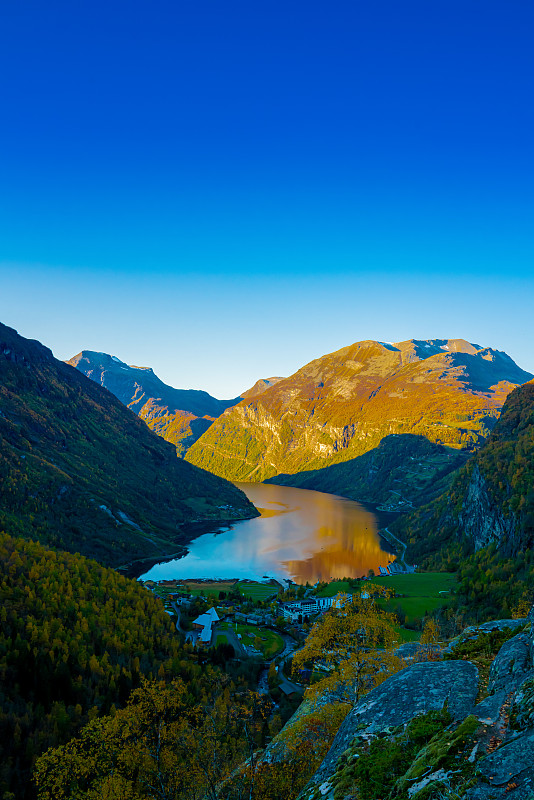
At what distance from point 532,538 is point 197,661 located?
5979cm

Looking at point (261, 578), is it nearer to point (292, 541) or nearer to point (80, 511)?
point (292, 541)

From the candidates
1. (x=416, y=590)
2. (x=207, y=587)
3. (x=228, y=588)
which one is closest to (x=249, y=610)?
(x=228, y=588)

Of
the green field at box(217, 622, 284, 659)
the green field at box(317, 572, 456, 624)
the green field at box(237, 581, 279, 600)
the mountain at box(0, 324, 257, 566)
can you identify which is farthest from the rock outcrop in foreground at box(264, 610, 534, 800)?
the mountain at box(0, 324, 257, 566)

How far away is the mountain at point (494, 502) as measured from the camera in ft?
276

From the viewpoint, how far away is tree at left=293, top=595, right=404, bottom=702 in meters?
20.4

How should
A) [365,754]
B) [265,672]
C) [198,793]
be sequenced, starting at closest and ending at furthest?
1. [365,754]
2. [198,793]
3. [265,672]

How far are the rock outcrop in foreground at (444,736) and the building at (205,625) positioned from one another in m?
72.6

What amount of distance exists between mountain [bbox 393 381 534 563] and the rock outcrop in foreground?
78.3 metres

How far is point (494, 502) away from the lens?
97188 mm

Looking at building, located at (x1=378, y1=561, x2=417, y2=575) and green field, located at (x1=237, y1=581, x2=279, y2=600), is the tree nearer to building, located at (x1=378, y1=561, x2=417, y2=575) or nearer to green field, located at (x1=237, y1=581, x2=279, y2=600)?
green field, located at (x1=237, y1=581, x2=279, y2=600)

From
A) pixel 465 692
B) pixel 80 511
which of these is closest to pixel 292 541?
pixel 80 511

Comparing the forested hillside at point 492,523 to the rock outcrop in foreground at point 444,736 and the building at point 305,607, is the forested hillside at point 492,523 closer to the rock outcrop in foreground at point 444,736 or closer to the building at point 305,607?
the building at point 305,607

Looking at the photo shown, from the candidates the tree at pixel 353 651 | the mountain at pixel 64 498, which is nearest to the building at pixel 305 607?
the tree at pixel 353 651

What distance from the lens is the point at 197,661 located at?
224 feet
